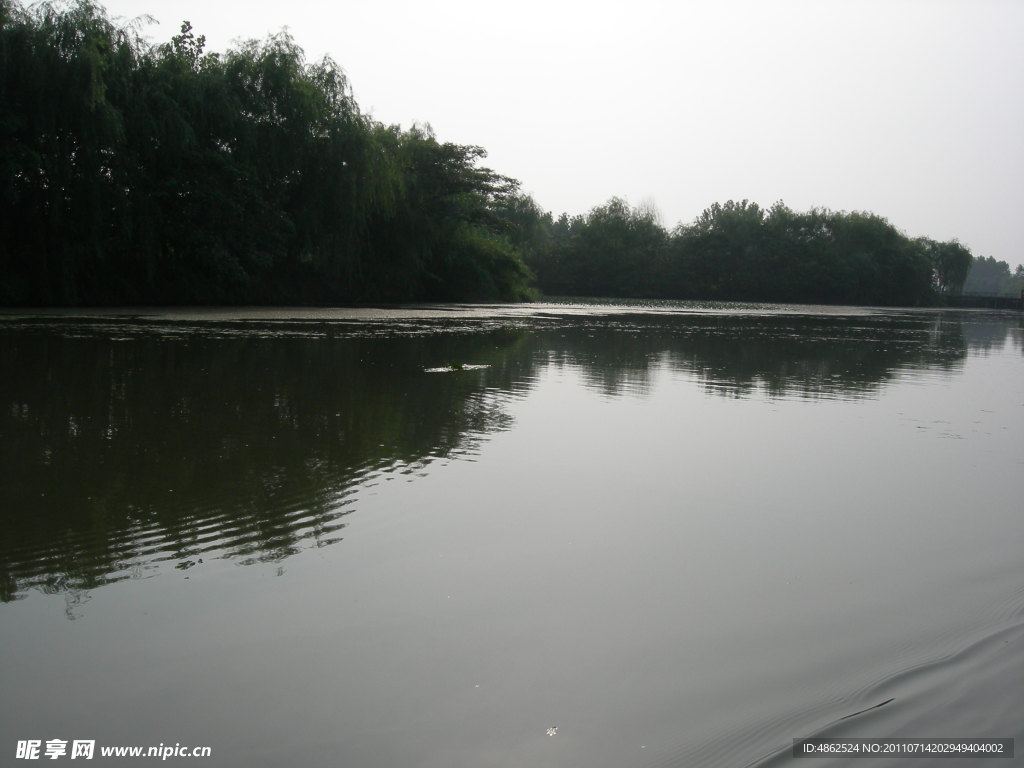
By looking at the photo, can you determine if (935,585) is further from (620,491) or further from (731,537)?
(620,491)

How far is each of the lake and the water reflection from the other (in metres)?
0.04

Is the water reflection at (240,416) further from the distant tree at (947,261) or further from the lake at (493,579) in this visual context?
the distant tree at (947,261)

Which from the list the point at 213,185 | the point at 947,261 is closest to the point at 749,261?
the point at 947,261

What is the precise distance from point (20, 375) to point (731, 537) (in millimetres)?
8488

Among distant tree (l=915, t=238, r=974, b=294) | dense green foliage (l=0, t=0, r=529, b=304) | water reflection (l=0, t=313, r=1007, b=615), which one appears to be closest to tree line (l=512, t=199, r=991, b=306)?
distant tree (l=915, t=238, r=974, b=294)

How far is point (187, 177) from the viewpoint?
26906 millimetres

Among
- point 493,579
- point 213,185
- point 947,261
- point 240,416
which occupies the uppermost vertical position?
point 947,261

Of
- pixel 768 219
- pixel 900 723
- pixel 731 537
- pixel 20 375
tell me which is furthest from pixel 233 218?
pixel 768 219

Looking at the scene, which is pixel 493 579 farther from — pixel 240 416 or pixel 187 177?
pixel 187 177

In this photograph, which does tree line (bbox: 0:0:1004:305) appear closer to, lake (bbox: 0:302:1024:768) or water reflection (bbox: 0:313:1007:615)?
water reflection (bbox: 0:313:1007:615)

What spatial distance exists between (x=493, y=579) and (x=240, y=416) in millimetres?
4545

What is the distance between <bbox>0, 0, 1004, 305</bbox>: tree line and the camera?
22484 millimetres

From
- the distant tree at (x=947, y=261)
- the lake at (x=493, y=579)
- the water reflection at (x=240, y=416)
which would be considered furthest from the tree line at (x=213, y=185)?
the distant tree at (x=947, y=261)

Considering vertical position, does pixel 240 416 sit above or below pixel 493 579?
above
